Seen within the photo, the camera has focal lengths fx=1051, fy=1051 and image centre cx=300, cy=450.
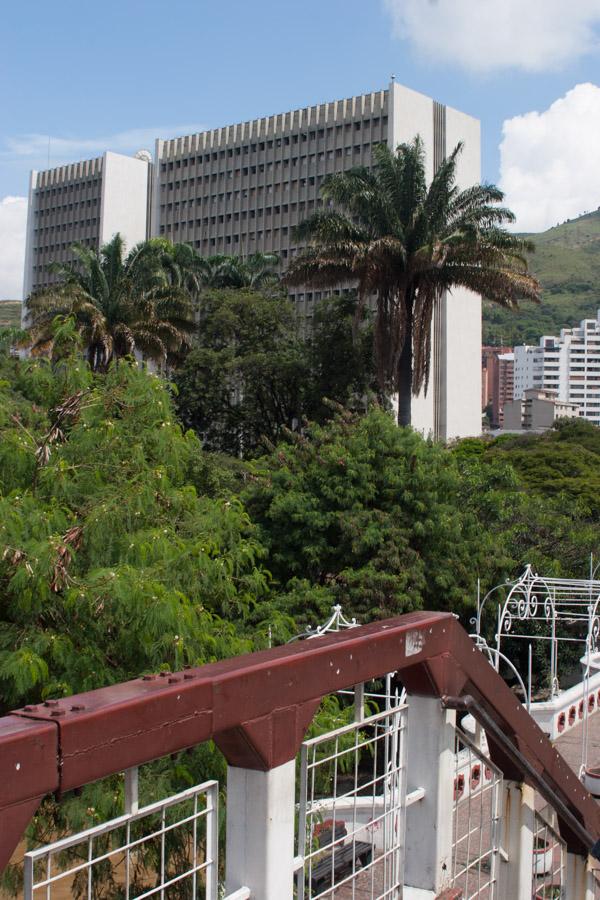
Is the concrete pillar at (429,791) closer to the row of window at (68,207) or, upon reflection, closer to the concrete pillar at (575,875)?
the concrete pillar at (575,875)

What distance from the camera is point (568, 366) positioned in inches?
6506

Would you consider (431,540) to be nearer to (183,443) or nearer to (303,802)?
(183,443)

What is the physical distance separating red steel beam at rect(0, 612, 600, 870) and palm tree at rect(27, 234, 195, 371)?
88.1ft

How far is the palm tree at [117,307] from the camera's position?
2986cm

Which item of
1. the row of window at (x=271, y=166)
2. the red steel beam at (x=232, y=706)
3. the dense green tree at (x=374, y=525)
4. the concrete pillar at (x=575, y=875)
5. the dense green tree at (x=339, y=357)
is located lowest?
the concrete pillar at (x=575, y=875)

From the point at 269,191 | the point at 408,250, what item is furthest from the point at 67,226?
the point at 408,250

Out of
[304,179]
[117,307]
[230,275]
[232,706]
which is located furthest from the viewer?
[304,179]

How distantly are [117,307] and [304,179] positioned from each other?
38245 millimetres

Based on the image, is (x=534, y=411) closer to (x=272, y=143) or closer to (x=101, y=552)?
(x=272, y=143)

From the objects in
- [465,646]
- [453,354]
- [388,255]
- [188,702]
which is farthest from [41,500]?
[453,354]

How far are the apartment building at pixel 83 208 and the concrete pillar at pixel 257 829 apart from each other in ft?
243

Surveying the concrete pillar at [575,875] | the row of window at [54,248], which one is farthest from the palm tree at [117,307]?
the row of window at [54,248]

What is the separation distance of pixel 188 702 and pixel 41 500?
645cm

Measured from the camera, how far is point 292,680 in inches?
90.2
